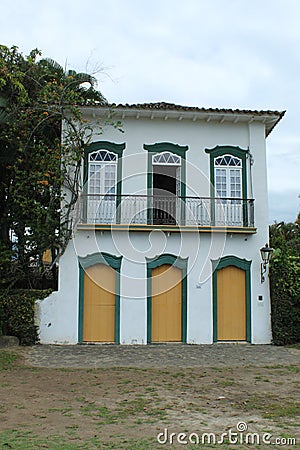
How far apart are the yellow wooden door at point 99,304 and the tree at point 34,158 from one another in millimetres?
1237

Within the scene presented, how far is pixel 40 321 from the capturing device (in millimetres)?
13992

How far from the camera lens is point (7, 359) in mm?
11516

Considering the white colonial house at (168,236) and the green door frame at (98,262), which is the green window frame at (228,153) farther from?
the green door frame at (98,262)

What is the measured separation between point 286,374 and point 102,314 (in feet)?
19.2

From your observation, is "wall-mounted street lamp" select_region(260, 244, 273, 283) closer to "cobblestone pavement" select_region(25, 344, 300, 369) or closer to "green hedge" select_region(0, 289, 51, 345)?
"cobblestone pavement" select_region(25, 344, 300, 369)

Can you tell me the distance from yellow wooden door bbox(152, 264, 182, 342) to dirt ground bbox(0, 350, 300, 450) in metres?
3.60

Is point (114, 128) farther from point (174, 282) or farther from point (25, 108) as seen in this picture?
point (174, 282)

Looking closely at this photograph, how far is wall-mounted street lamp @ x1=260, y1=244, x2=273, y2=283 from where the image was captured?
567 inches

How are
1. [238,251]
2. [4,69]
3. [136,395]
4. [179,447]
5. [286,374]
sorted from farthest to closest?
[238,251] < [4,69] < [286,374] < [136,395] < [179,447]

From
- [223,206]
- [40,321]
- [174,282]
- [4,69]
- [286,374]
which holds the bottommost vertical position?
[286,374]

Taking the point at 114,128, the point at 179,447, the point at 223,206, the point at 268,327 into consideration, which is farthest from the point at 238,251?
the point at 179,447

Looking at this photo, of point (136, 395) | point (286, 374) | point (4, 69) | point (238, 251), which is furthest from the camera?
point (238, 251)
